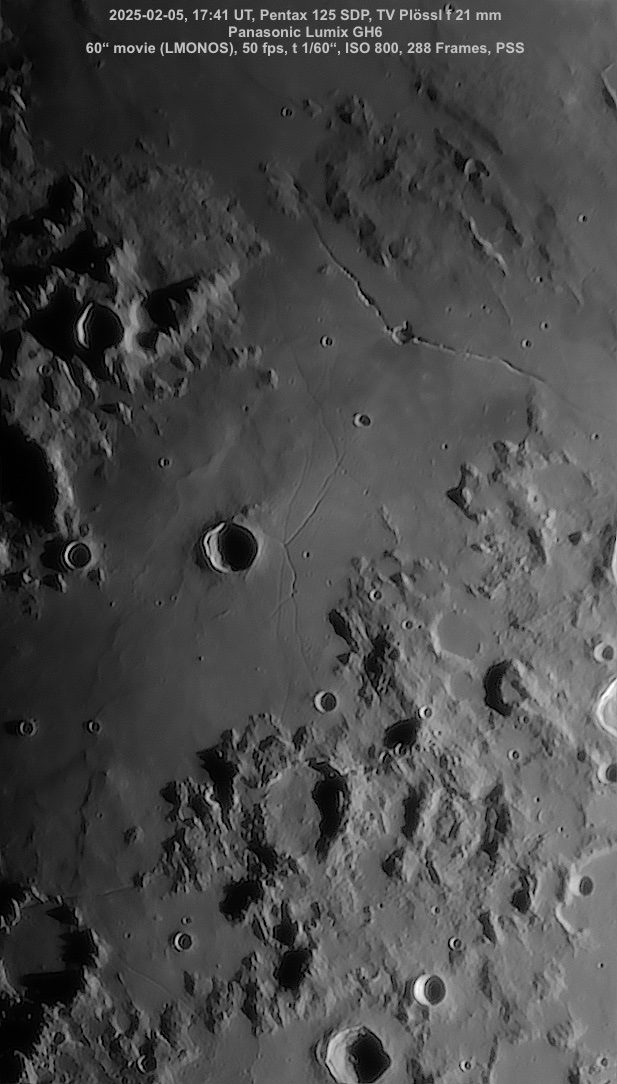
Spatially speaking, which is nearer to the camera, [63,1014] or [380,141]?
[63,1014]

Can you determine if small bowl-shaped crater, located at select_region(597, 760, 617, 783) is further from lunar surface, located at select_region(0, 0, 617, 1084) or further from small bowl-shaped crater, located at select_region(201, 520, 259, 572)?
small bowl-shaped crater, located at select_region(201, 520, 259, 572)

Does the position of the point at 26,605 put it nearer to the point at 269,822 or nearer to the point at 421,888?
the point at 269,822

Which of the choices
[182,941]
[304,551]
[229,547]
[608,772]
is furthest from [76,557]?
[608,772]

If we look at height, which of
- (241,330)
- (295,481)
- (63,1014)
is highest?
(241,330)

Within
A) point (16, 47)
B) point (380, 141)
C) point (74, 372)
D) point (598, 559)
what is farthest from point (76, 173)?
point (598, 559)

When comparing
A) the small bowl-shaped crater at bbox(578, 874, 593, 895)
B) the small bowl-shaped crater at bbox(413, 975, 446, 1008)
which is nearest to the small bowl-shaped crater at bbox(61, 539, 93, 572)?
the small bowl-shaped crater at bbox(413, 975, 446, 1008)

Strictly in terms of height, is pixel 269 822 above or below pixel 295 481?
below

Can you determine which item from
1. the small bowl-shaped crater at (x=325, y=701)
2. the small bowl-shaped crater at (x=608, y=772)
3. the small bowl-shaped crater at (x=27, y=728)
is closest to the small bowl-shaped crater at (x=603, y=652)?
the small bowl-shaped crater at (x=608, y=772)
